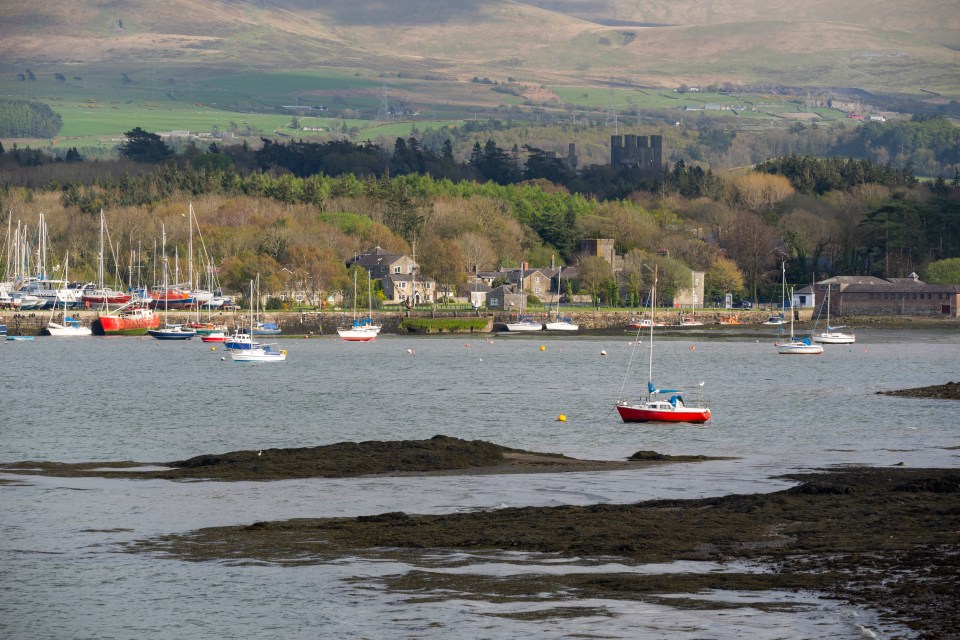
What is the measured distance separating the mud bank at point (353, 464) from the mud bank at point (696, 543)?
22.3ft

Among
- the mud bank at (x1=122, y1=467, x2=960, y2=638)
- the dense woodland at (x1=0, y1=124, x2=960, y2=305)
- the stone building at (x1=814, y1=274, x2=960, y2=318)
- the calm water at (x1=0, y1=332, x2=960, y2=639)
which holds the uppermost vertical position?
the dense woodland at (x1=0, y1=124, x2=960, y2=305)

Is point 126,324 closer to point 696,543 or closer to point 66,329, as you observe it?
point 66,329

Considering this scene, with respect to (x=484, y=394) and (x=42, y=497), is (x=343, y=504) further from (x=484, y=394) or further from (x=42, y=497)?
(x=484, y=394)

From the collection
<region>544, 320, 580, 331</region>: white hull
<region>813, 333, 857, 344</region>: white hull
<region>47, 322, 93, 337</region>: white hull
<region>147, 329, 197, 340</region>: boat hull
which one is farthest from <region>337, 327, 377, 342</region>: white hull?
<region>813, 333, 857, 344</region>: white hull

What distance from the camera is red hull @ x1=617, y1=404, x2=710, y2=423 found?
46.0m

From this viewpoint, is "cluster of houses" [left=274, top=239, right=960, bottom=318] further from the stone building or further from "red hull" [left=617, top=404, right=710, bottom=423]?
"red hull" [left=617, top=404, right=710, bottom=423]

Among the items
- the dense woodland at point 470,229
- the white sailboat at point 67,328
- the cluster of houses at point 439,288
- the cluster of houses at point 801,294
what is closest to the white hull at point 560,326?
the cluster of houses at point 439,288

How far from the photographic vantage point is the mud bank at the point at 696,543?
2084cm

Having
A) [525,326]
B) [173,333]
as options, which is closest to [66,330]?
[173,333]

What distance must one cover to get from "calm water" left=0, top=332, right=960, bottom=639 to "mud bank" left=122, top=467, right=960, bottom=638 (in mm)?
596

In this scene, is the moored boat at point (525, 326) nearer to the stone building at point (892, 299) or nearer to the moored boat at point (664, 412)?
the stone building at point (892, 299)

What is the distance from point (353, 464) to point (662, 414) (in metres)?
14.8

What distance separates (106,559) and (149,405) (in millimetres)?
32303

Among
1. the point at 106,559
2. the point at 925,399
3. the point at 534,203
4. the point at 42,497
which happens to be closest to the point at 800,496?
the point at 106,559
